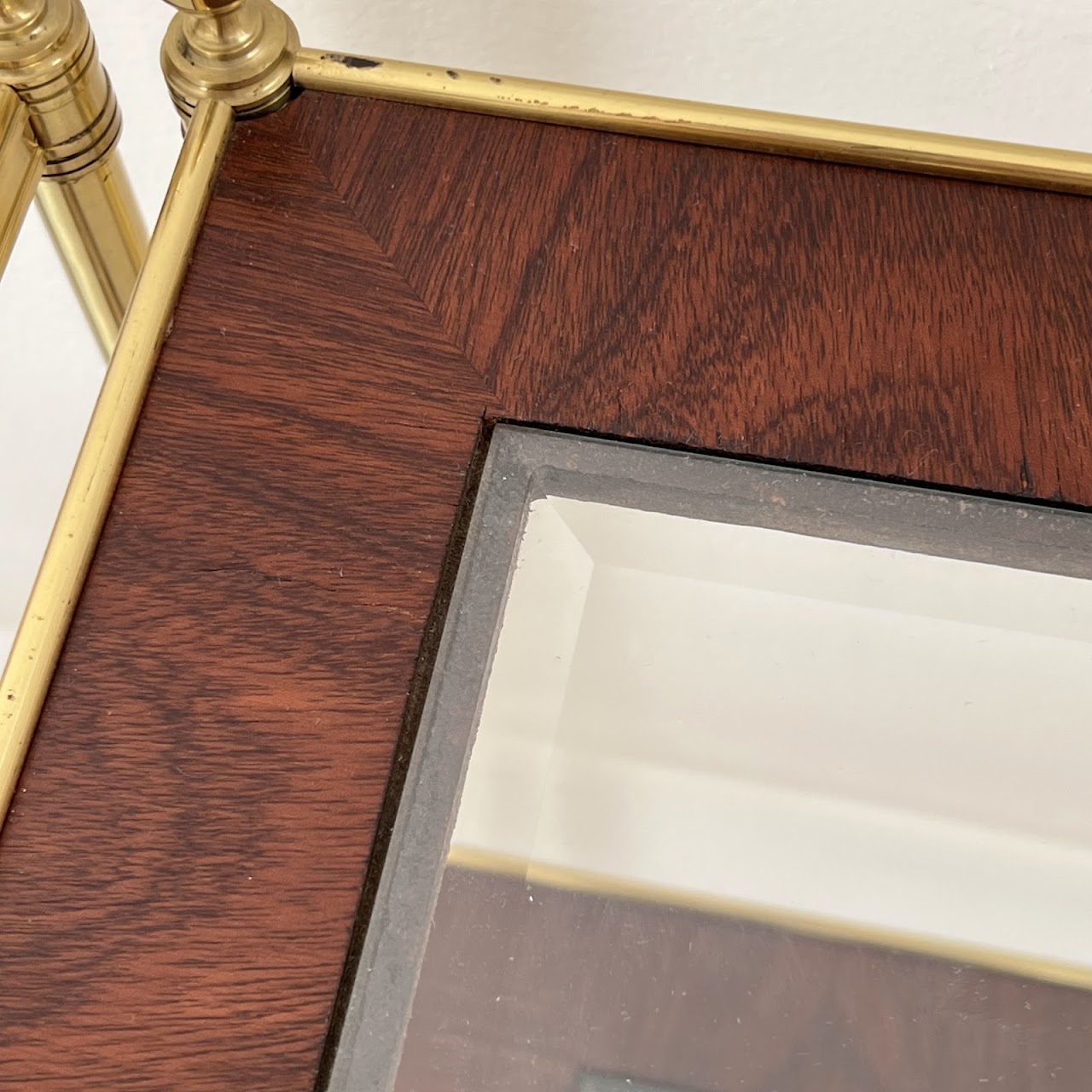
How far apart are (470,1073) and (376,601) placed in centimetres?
12

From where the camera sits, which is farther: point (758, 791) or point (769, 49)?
point (769, 49)

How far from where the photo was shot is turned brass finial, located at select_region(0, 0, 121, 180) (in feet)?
1.27

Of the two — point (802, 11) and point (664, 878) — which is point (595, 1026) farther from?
point (802, 11)

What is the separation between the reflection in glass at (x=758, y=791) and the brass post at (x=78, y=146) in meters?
0.20

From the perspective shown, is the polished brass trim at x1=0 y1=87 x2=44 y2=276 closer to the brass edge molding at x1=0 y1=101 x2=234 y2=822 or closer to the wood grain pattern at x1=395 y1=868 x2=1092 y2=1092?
the brass edge molding at x1=0 y1=101 x2=234 y2=822

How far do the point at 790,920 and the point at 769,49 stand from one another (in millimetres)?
340

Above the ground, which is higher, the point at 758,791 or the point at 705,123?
the point at 705,123

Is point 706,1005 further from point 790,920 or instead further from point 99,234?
point 99,234

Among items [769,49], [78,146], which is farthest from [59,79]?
[769,49]

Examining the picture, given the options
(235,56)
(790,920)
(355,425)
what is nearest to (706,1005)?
(790,920)

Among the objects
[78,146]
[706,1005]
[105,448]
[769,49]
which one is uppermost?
[769,49]

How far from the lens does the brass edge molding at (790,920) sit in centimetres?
33

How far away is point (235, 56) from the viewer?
1.26ft

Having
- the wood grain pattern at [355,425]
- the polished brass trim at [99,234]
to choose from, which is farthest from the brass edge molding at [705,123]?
the polished brass trim at [99,234]
